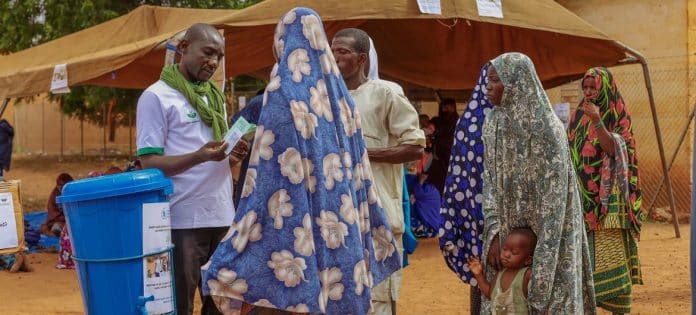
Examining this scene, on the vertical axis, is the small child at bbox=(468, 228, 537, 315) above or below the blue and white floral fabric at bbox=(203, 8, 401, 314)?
below

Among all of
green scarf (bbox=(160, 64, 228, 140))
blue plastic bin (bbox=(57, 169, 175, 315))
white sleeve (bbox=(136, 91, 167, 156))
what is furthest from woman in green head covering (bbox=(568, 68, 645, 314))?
blue plastic bin (bbox=(57, 169, 175, 315))

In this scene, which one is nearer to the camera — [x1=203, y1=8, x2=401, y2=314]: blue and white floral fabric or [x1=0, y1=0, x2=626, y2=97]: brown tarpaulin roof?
[x1=203, y1=8, x2=401, y2=314]: blue and white floral fabric

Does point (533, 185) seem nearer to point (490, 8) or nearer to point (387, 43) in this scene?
point (490, 8)

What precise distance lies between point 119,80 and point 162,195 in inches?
313

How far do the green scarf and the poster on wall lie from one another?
1.90 metres

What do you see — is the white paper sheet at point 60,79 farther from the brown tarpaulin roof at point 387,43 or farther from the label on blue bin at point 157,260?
the label on blue bin at point 157,260

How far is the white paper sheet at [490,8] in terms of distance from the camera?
7.09 m

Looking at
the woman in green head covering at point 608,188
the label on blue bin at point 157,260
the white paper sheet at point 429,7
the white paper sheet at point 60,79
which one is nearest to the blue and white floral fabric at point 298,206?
the label on blue bin at point 157,260

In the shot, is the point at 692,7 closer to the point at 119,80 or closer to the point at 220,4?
the point at 119,80

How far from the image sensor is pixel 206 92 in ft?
12.4

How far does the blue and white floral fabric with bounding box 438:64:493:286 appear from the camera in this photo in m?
4.44

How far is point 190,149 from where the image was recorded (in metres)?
3.69

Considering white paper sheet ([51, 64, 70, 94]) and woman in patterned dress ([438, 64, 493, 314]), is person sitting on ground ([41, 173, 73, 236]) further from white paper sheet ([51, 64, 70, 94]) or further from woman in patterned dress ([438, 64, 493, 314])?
woman in patterned dress ([438, 64, 493, 314])

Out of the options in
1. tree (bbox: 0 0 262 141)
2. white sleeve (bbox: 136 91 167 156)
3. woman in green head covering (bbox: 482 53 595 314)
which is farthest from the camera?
tree (bbox: 0 0 262 141)
